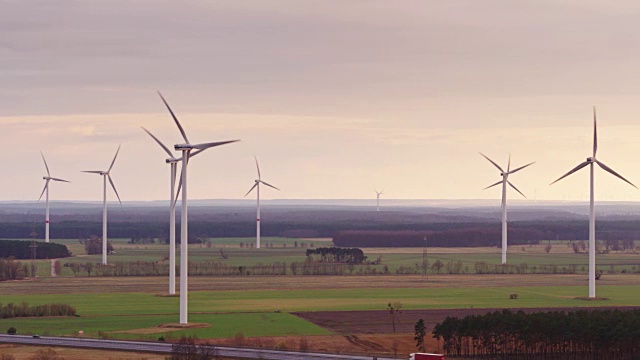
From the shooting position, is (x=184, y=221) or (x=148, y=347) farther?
(x=184, y=221)

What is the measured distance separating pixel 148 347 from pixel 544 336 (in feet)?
89.2

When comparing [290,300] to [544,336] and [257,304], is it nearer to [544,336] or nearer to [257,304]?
[257,304]

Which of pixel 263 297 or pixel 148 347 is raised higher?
pixel 263 297

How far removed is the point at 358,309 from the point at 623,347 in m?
39.9

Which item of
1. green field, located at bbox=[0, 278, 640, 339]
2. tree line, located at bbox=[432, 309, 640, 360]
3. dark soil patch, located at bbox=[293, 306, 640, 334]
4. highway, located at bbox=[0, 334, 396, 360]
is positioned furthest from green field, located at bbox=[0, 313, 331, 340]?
tree line, located at bbox=[432, 309, 640, 360]

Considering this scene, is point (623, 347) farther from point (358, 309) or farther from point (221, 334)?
point (358, 309)

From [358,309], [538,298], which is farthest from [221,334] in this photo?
[538,298]

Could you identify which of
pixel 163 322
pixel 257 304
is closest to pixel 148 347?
pixel 163 322

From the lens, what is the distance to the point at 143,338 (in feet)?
320

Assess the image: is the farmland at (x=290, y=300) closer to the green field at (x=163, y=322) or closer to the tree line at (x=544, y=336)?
the green field at (x=163, y=322)

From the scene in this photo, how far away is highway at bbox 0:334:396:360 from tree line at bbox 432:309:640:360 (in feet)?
35.2

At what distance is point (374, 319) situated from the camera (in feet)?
376

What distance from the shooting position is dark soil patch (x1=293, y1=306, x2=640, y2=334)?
10606 cm

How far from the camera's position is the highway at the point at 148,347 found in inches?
3307
